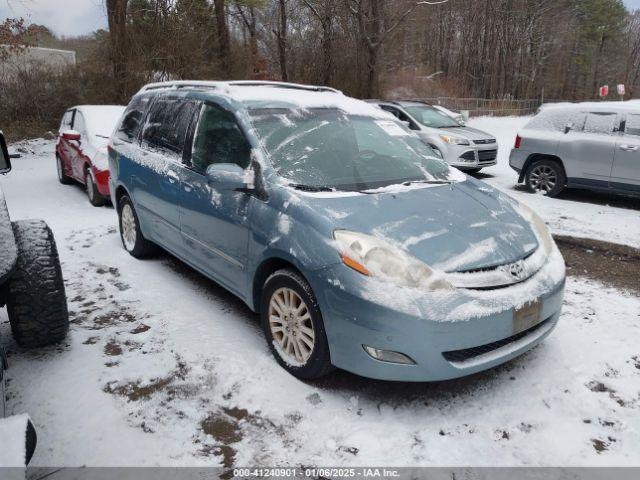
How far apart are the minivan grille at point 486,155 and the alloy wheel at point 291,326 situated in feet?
27.0

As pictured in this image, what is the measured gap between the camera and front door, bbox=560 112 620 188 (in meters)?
7.62

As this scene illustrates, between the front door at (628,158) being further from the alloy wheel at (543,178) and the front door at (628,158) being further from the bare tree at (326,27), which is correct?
the bare tree at (326,27)

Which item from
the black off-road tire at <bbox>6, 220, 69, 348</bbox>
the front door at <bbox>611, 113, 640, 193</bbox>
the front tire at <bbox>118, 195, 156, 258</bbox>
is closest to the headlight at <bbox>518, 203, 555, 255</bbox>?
the black off-road tire at <bbox>6, 220, 69, 348</bbox>

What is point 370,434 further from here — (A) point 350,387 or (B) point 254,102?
(B) point 254,102

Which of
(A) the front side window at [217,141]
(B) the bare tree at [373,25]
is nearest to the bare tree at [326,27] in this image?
(B) the bare tree at [373,25]

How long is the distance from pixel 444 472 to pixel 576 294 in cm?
274

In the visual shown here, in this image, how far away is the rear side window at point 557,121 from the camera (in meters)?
8.12

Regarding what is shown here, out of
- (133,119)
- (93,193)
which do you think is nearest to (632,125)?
(133,119)

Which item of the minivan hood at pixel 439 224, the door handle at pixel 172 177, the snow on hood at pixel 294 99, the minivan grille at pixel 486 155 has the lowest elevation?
the minivan grille at pixel 486 155

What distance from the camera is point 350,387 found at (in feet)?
9.88

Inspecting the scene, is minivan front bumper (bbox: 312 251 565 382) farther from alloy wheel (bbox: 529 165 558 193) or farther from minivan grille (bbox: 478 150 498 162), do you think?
minivan grille (bbox: 478 150 498 162)

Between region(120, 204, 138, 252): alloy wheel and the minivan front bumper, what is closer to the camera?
the minivan front bumper

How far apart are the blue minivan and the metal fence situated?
2410 centimetres

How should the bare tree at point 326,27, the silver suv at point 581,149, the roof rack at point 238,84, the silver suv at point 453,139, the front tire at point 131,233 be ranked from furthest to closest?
the bare tree at point 326,27 < the silver suv at point 453,139 < the silver suv at point 581,149 < the front tire at point 131,233 < the roof rack at point 238,84
